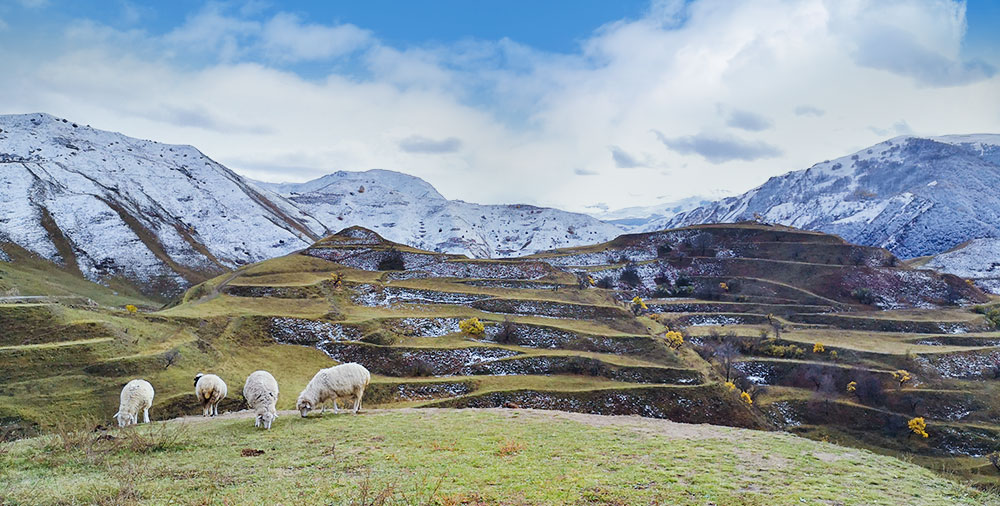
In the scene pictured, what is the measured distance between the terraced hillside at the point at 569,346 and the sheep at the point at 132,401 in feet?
27.1

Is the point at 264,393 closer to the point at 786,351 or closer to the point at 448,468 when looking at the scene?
the point at 448,468

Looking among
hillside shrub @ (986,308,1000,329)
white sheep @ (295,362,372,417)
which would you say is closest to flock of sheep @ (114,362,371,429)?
white sheep @ (295,362,372,417)

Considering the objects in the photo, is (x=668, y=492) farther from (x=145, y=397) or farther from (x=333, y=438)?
(x=145, y=397)

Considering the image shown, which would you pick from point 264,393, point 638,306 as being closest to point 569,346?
point 638,306

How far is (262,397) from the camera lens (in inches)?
798

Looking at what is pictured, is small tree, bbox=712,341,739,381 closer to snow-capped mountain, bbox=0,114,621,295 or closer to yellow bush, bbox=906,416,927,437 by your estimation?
yellow bush, bbox=906,416,927,437

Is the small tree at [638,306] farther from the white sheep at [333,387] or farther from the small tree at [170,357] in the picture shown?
the small tree at [170,357]

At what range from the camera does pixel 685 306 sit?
83938mm

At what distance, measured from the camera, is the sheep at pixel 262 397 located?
1950 centimetres

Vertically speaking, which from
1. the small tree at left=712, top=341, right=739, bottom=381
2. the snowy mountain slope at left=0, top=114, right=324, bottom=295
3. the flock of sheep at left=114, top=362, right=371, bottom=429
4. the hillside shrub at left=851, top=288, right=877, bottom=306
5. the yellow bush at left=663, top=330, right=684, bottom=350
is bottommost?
the small tree at left=712, top=341, right=739, bottom=381

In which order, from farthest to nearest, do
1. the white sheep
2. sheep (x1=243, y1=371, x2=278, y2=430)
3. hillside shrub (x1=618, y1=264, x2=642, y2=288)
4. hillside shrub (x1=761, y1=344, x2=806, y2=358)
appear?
hillside shrub (x1=618, y1=264, x2=642, y2=288) → hillside shrub (x1=761, y1=344, x2=806, y2=358) → the white sheep → sheep (x1=243, y1=371, x2=278, y2=430)

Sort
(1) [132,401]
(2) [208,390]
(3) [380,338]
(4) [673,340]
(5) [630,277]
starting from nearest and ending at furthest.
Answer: (1) [132,401]
(2) [208,390]
(3) [380,338]
(4) [673,340]
(5) [630,277]

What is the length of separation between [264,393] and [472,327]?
113ft

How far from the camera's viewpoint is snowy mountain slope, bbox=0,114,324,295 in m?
97.8
